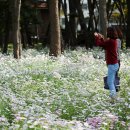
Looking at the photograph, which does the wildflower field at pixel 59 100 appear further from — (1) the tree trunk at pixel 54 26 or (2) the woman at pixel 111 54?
(1) the tree trunk at pixel 54 26

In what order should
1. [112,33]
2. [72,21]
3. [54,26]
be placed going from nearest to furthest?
[112,33]
[54,26]
[72,21]

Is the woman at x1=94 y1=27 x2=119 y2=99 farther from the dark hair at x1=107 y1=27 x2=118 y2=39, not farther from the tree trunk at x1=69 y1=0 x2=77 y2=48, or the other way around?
the tree trunk at x1=69 y1=0 x2=77 y2=48

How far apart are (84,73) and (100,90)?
8.99ft

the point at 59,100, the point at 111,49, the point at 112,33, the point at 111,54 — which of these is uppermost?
the point at 112,33

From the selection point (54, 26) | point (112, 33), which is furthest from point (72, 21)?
point (112, 33)

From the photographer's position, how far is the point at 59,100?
8.32m

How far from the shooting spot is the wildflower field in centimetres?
574

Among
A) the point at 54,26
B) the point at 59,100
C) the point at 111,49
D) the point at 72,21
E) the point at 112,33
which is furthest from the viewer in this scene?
the point at 72,21

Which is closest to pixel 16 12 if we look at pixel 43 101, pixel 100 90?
pixel 100 90

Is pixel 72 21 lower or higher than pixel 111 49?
lower

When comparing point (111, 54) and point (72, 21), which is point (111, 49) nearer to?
point (111, 54)

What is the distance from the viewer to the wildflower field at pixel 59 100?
5740 mm

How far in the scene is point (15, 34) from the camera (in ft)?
60.1

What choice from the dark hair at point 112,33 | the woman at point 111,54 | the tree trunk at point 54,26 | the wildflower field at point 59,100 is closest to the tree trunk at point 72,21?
the tree trunk at point 54,26
